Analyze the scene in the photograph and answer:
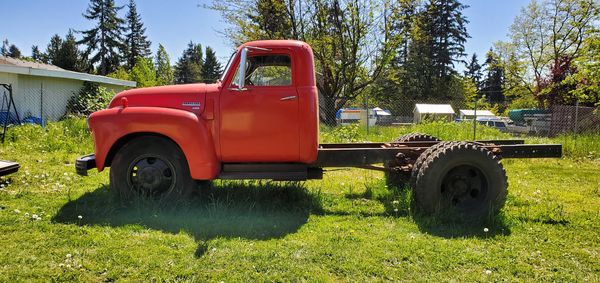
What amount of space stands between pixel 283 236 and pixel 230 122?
4.85 feet

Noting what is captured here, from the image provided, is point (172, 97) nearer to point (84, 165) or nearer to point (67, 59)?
point (84, 165)

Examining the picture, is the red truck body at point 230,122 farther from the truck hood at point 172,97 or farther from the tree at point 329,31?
the tree at point 329,31

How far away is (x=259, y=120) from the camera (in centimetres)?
463

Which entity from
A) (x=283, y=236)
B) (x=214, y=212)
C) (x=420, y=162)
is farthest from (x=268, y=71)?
(x=420, y=162)

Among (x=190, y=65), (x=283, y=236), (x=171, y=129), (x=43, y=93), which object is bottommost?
(x=283, y=236)

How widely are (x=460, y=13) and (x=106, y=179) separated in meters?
55.8

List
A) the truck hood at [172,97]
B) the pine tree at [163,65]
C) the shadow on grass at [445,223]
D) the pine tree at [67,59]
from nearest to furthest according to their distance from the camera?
the shadow on grass at [445,223] → the truck hood at [172,97] → the pine tree at [67,59] → the pine tree at [163,65]

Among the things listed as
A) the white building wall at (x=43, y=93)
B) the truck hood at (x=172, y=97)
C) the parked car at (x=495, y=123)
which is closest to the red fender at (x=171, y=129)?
the truck hood at (x=172, y=97)

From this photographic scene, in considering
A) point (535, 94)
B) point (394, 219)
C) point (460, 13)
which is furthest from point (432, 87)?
point (394, 219)

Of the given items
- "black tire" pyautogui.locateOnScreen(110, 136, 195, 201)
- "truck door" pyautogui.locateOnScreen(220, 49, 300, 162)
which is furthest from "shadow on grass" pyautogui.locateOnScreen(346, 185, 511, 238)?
"black tire" pyautogui.locateOnScreen(110, 136, 195, 201)

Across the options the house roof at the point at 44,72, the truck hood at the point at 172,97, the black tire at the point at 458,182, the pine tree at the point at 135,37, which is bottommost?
the black tire at the point at 458,182

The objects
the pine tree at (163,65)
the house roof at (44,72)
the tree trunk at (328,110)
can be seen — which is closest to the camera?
the house roof at (44,72)

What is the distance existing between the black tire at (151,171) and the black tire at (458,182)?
9.12ft

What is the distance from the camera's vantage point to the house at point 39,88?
15.6 metres
